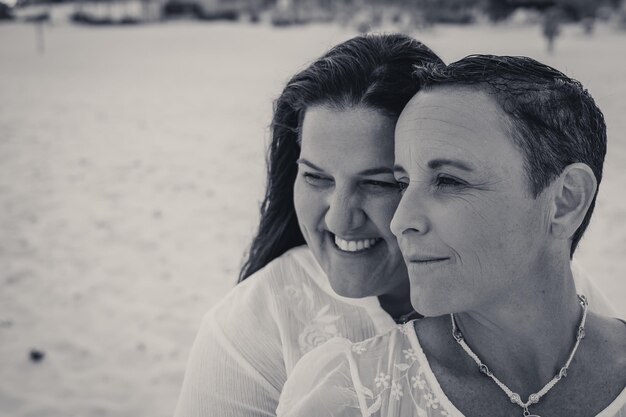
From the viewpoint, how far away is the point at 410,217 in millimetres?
1628

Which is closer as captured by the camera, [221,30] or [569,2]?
[221,30]

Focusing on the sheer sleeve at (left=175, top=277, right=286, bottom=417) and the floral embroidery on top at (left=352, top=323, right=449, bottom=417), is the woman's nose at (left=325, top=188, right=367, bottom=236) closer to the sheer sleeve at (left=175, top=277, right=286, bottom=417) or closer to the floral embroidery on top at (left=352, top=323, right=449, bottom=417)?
the sheer sleeve at (left=175, top=277, right=286, bottom=417)

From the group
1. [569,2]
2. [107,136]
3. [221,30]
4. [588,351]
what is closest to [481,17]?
[569,2]

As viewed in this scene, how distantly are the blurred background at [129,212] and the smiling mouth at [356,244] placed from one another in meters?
1.34

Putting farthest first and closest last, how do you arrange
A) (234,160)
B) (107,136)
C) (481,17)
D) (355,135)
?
(481,17), (107,136), (234,160), (355,135)

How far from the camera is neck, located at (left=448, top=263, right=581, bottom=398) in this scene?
65.6 inches

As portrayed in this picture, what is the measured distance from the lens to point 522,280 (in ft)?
5.39

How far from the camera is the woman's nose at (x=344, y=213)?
84.8 inches

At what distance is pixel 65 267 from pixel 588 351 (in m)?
5.85

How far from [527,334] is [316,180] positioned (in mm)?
935

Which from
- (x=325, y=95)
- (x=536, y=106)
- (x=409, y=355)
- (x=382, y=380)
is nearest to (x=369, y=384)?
(x=382, y=380)

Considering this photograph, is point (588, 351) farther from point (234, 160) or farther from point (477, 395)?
point (234, 160)

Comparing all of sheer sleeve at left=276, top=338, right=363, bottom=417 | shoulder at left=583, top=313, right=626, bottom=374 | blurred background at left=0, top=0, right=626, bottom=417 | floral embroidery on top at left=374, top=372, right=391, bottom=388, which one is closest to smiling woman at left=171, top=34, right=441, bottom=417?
sheer sleeve at left=276, top=338, right=363, bottom=417

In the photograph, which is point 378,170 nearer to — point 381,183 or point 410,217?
point 381,183
